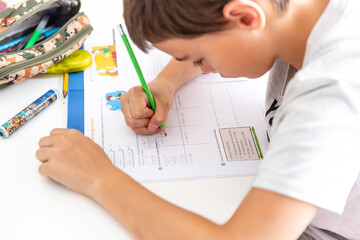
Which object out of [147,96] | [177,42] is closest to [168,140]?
[147,96]

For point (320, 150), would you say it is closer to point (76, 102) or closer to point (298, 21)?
point (298, 21)

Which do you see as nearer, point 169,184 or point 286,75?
point 169,184

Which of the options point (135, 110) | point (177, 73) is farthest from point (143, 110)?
point (177, 73)

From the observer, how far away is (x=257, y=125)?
827mm

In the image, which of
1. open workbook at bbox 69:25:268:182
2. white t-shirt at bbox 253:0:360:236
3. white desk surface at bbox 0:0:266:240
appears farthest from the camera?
open workbook at bbox 69:25:268:182

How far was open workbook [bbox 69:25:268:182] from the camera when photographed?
0.73 m

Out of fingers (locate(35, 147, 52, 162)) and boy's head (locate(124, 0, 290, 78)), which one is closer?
boy's head (locate(124, 0, 290, 78))

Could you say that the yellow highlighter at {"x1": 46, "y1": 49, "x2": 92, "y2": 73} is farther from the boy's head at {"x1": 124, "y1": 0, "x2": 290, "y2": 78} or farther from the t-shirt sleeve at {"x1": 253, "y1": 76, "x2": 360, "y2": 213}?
the t-shirt sleeve at {"x1": 253, "y1": 76, "x2": 360, "y2": 213}

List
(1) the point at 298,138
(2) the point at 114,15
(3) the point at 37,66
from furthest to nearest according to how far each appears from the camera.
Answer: (2) the point at 114,15
(3) the point at 37,66
(1) the point at 298,138

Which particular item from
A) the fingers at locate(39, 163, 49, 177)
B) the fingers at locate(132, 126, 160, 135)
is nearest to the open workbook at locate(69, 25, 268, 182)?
the fingers at locate(132, 126, 160, 135)

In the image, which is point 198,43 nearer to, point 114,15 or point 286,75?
point 286,75

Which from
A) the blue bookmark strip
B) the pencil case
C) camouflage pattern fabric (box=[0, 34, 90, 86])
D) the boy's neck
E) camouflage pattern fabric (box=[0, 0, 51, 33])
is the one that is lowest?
the blue bookmark strip

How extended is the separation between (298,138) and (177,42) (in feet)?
0.79

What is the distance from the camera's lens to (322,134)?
→ 20.7 inches
